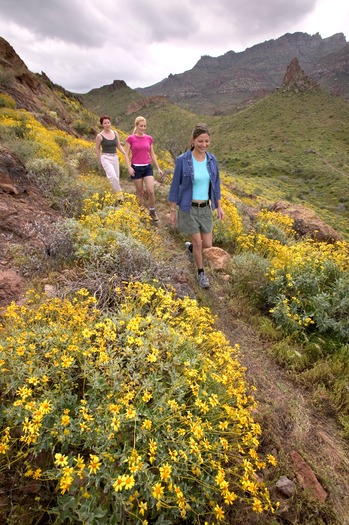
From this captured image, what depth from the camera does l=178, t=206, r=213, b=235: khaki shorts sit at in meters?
4.06

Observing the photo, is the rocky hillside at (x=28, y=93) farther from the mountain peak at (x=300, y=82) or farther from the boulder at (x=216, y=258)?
the mountain peak at (x=300, y=82)

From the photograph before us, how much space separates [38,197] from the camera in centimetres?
500

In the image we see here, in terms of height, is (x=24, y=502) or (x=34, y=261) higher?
(x=34, y=261)

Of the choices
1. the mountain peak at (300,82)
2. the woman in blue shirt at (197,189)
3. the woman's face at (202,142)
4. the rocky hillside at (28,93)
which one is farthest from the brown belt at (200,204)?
the mountain peak at (300,82)

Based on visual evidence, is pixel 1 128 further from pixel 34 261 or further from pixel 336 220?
pixel 336 220

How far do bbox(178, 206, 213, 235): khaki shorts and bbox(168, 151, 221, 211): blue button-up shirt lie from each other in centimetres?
9

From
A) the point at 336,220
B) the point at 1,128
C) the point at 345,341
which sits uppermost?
the point at 1,128

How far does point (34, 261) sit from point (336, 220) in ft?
94.5

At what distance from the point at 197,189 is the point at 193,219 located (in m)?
0.42

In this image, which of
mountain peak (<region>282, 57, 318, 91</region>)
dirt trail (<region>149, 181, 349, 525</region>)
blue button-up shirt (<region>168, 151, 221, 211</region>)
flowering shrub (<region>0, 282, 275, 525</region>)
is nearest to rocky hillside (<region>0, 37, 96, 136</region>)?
blue button-up shirt (<region>168, 151, 221, 211</region>)

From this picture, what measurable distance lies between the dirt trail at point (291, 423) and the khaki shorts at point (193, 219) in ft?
4.33

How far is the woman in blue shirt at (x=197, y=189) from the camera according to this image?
3849 mm

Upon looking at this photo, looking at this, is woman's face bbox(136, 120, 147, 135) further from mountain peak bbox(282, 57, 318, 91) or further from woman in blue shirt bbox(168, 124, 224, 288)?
mountain peak bbox(282, 57, 318, 91)

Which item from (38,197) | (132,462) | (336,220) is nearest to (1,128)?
(38,197)
